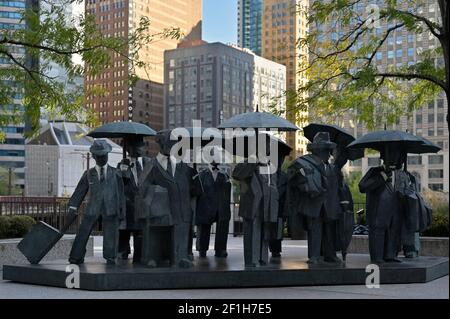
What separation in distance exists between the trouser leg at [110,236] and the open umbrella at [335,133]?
14.3ft

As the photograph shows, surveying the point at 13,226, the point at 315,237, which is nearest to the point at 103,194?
the point at 315,237

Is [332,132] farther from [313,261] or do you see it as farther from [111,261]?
[111,261]

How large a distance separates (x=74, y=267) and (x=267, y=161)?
11.8ft

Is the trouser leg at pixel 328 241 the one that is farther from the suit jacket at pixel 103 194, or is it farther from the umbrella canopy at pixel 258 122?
the suit jacket at pixel 103 194

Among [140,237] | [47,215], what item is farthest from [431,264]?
[47,215]

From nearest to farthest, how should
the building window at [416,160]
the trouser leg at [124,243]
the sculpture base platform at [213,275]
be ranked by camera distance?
the sculpture base platform at [213,275]
the trouser leg at [124,243]
the building window at [416,160]

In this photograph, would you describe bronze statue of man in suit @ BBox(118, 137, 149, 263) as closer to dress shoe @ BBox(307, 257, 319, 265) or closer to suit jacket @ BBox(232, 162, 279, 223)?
suit jacket @ BBox(232, 162, 279, 223)

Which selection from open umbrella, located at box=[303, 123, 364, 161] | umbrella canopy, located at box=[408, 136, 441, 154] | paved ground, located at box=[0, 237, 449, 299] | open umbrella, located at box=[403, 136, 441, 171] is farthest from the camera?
open umbrella, located at box=[303, 123, 364, 161]

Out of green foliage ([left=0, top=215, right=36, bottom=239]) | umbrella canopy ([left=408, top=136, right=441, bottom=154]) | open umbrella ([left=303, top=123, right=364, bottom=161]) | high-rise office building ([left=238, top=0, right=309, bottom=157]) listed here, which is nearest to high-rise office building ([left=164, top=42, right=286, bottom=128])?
high-rise office building ([left=238, top=0, right=309, bottom=157])

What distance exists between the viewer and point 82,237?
1159 centimetres

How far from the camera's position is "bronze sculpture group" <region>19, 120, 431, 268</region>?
1128cm

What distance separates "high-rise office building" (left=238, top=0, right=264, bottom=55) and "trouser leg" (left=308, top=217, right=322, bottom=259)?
83.8 meters

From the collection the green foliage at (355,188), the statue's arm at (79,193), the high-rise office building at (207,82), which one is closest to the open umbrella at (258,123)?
the statue's arm at (79,193)

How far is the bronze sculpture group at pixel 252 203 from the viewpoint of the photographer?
444 inches
